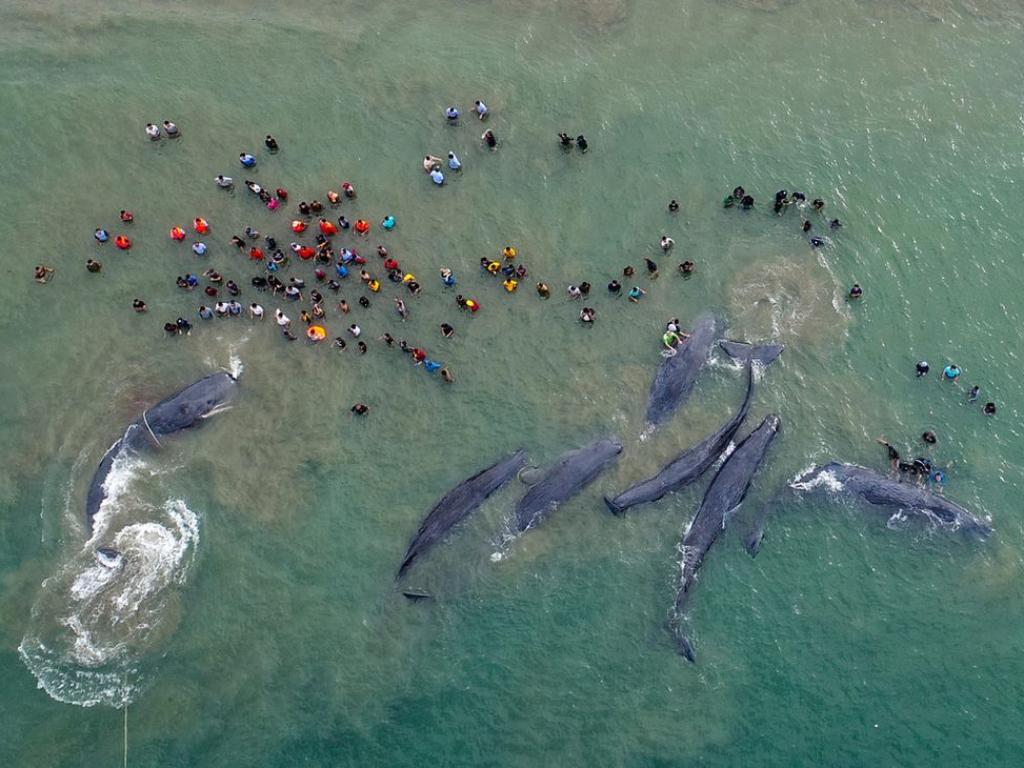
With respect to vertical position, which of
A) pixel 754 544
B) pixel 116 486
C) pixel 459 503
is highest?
pixel 754 544

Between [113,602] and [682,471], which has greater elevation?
[682,471]

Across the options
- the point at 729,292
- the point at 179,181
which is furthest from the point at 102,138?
the point at 729,292

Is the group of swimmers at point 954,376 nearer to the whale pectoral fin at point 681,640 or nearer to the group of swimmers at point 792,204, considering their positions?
the group of swimmers at point 792,204

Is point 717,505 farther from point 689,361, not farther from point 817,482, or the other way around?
point 689,361

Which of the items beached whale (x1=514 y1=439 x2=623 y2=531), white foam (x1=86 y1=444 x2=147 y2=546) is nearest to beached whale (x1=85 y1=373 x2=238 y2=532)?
white foam (x1=86 y1=444 x2=147 y2=546)

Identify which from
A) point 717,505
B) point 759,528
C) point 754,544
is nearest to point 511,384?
point 717,505

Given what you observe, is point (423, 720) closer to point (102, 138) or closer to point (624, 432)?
point (624, 432)

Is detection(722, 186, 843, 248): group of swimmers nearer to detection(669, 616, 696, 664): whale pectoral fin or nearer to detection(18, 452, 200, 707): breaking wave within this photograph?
detection(669, 616, 696, 664): whale pectoral fin
